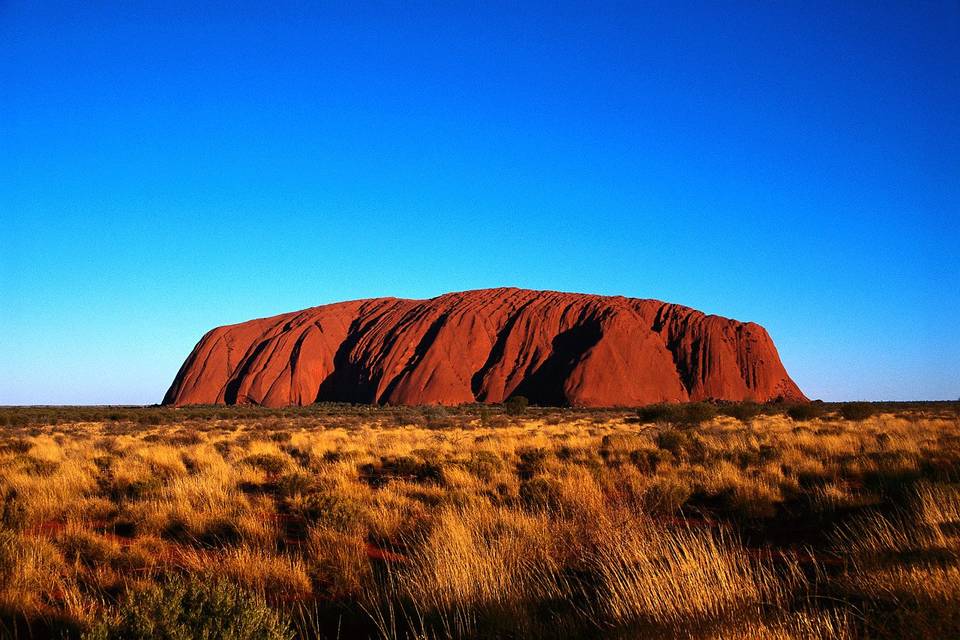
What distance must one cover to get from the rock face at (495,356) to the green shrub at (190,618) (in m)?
57.2

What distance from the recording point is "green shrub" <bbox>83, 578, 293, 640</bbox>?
9.82 ft

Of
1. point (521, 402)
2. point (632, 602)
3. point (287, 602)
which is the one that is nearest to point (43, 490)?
point (287, 602)

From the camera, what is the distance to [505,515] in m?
6.17

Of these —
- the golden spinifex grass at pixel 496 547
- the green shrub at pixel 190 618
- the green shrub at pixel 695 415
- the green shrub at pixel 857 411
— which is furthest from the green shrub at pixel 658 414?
the green shrub at pixel 190 618

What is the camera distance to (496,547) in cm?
497

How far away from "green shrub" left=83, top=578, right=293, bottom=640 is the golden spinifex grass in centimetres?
1

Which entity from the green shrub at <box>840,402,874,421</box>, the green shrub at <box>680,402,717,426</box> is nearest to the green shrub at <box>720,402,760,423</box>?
the green shrub at <box>840,402,874,421</box>

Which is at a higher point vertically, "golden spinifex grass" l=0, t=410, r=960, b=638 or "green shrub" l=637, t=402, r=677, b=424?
"golden spinifex grass" l=0, t=410, r=960, b=638

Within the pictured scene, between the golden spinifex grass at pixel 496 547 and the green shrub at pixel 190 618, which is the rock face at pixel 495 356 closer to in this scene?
the golden spinifex grass at pixel 496 547

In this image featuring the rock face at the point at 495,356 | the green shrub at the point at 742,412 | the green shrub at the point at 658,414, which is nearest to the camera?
the green shrub at the point at 658,414

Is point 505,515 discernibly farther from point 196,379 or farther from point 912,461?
point 196,379

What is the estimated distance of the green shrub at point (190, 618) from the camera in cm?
299

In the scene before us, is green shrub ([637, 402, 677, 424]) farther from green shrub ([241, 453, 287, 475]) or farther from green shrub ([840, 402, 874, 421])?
green shrub ([241, 453, 287, 475])

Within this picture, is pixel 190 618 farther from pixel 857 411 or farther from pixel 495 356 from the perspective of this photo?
pixel 495 356
